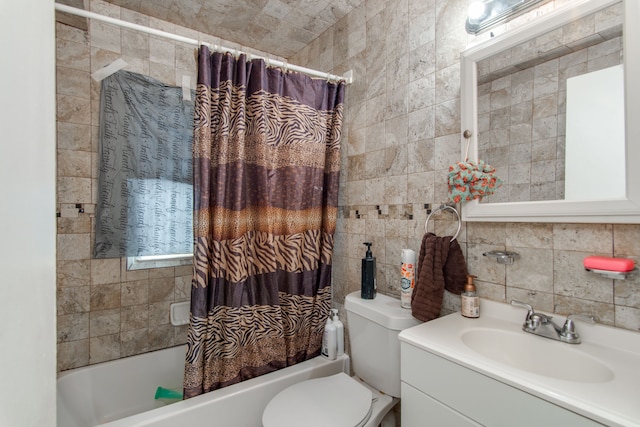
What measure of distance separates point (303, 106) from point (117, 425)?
1.74 m

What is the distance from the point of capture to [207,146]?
1.36 m

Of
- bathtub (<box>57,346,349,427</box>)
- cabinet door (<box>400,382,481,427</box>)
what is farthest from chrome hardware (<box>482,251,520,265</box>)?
bathtub (<box>57,346,349,427</box>)

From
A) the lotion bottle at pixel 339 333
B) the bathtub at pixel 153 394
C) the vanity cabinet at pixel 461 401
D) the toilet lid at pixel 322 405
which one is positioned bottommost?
the bathtub at pixel 153 394

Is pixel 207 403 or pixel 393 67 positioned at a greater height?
pixel 393 67

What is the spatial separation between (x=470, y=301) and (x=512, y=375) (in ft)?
1.36

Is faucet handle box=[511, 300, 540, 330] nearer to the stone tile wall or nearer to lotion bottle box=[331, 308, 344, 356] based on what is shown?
the stone tile wall

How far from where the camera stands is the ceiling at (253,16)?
5.66 ft

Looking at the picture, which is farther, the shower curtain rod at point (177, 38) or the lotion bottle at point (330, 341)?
the lotion bottle at point (330, 341)

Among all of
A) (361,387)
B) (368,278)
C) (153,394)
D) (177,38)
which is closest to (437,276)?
→ (368,278)

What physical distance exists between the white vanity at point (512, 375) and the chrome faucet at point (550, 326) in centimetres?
2

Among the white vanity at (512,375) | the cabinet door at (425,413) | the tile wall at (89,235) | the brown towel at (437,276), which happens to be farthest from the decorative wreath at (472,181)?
the tile wall at (89,235)

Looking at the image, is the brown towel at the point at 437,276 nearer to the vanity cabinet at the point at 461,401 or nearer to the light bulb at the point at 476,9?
the vanity cabinet at the point at 461,401

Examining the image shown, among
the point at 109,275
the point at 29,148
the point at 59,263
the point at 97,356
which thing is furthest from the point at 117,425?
the point at 29,148

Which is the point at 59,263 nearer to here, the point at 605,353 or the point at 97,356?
the point at 97,356
